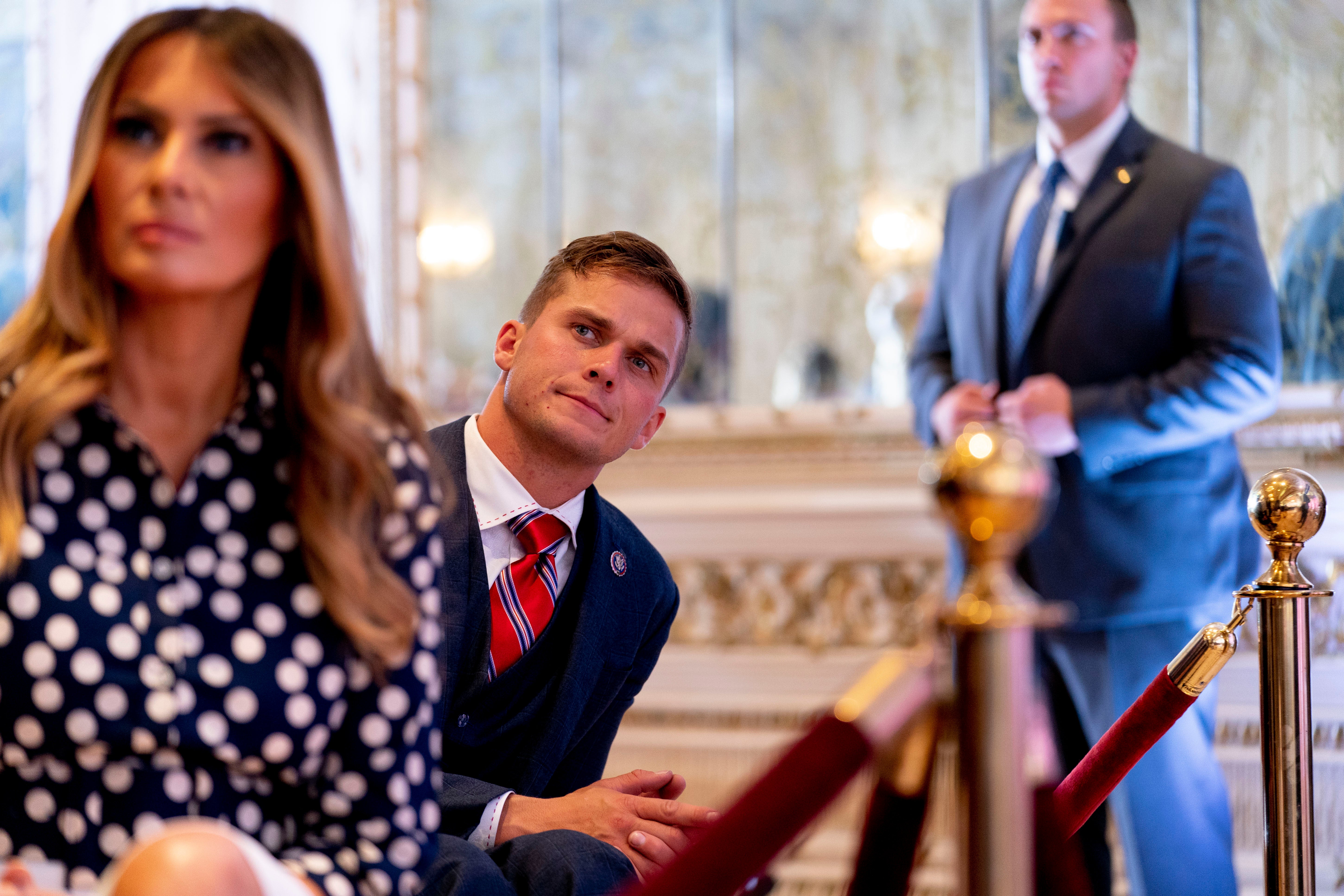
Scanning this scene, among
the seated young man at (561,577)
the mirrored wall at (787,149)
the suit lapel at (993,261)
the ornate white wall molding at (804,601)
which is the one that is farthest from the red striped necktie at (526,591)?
the mirrored wall at (787,149)

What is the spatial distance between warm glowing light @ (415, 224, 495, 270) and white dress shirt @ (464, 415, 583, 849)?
103 inches

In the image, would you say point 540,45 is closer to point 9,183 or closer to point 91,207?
point 9,183

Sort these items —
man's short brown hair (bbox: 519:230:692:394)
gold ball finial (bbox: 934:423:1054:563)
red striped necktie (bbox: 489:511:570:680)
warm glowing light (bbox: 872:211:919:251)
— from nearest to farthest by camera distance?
gold ball finial (bbox: 934:423:1054:563) → red striped necktie (bbox: 489:511:570:680) → man's short brown hair (bbox: 519:230:692:394) → warm glowing light (bbox: 872:211:919:251)

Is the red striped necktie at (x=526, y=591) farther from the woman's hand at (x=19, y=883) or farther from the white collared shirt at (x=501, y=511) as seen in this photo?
the woman's hand at (x=19, y=883)

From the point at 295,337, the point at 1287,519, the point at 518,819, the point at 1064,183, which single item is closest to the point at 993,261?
the point at 1064,183

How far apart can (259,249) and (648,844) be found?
2.95ft

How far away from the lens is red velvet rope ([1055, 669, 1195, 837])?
6.32ft

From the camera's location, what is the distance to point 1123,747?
1948 mm

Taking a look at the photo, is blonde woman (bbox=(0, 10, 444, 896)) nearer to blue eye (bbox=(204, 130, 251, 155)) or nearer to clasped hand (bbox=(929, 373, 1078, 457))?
blue eye (bbox=(204, 130, 251, 155))

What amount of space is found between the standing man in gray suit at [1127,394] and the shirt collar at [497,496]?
1026 millimetres

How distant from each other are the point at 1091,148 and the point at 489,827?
198 cm

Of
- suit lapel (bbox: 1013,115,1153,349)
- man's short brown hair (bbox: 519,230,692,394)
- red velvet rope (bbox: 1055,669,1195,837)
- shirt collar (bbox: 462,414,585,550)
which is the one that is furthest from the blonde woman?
suit lapel (bbox: 1013,115,1153,349)

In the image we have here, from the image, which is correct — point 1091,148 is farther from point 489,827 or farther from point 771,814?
point 771,814

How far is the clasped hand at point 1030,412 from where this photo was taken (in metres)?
2.69
